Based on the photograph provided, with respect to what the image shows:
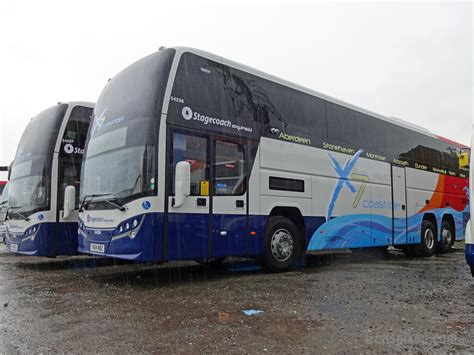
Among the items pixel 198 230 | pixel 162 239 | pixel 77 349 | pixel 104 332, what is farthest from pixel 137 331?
pixel 198 230

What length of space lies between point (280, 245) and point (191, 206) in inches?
90.7

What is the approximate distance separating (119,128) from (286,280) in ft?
12.8

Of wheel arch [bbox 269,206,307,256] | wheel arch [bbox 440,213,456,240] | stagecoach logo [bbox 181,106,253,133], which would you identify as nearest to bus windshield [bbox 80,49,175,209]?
stagecoach logo [bbox 181,106,253,133]

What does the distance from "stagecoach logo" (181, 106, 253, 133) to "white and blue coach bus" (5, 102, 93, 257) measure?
3485 millimetres

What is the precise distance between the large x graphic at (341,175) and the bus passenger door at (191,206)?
11.5 ft

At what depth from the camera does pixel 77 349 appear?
3.85m

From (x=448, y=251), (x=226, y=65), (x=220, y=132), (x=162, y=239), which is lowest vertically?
(x=448, y=251)

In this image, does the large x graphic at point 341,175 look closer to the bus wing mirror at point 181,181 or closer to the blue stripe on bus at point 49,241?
the bus wing mirror at point 181,181

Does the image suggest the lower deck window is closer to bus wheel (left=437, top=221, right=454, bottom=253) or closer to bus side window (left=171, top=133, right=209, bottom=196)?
→ bus side window (left=171, top=133, right=209, bottom=196)

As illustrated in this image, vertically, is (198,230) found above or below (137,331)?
above

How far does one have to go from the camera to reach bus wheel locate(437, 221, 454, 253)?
13.5 meters

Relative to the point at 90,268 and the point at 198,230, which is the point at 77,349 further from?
the point at 90,268

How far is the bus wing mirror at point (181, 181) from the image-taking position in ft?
21.5

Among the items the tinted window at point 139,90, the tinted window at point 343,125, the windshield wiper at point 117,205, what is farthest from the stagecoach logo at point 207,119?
the tinted window at point 343,125
